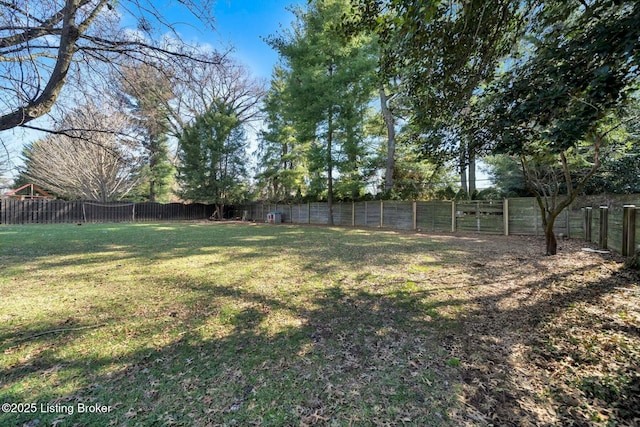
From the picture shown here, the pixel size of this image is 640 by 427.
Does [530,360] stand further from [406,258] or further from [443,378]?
[406,258]

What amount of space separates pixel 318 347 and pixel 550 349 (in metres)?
1.98

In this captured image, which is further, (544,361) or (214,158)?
(214,158)

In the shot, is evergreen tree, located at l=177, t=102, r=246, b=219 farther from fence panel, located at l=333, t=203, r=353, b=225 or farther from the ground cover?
the ground cover

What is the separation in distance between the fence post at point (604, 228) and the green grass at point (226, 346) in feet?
17.4

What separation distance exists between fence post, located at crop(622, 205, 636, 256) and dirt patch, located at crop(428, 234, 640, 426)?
1.08 metres

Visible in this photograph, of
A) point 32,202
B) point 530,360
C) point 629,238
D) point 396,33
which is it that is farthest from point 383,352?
point 32,202

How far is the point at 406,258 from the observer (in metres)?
5.73

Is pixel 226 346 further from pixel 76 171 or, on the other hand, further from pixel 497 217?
pixel 76 171

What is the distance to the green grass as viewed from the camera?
65.2 inches

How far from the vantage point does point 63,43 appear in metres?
3.46

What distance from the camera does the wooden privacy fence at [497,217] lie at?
5618 mm

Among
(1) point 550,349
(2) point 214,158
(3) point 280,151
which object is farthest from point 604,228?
(2) point 214,158

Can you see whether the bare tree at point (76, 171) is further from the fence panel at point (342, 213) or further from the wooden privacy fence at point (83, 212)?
the fence panel at point (342, 213)

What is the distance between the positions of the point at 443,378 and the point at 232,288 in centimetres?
283
